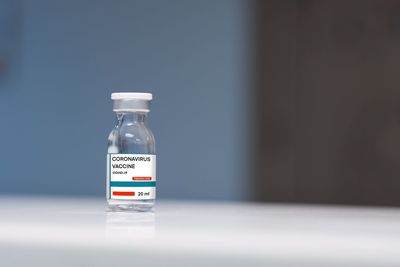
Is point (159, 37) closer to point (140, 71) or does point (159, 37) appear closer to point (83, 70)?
point (140, 71)

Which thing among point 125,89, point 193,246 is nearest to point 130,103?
point 193,246

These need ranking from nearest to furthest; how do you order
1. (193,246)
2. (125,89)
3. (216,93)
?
(193,246) < (216,93) < (125,89)

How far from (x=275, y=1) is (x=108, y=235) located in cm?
242

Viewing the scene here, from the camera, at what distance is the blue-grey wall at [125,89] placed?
9.46 feet

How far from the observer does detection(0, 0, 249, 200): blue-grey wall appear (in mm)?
2883

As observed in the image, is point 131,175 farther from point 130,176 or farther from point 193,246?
point 193,246

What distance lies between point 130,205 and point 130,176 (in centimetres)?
4

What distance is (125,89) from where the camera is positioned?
9.86ft

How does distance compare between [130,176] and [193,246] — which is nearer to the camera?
[193,246]

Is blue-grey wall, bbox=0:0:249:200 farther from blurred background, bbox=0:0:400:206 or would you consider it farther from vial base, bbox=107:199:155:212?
vial base, bbox=107:199:155:212

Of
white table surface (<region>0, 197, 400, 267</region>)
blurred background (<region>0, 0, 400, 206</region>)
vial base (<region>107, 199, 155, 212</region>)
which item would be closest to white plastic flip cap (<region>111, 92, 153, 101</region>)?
vial base (<region>107, 199, 155, 212</region>)

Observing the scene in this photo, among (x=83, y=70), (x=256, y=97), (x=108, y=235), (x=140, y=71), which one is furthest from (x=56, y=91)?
(x=108, y=235)

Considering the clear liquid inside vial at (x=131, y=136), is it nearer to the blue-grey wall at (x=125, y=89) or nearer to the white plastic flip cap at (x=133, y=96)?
the white plastic flip cap at (x=133, y=96)

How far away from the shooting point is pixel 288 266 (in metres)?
0.45
